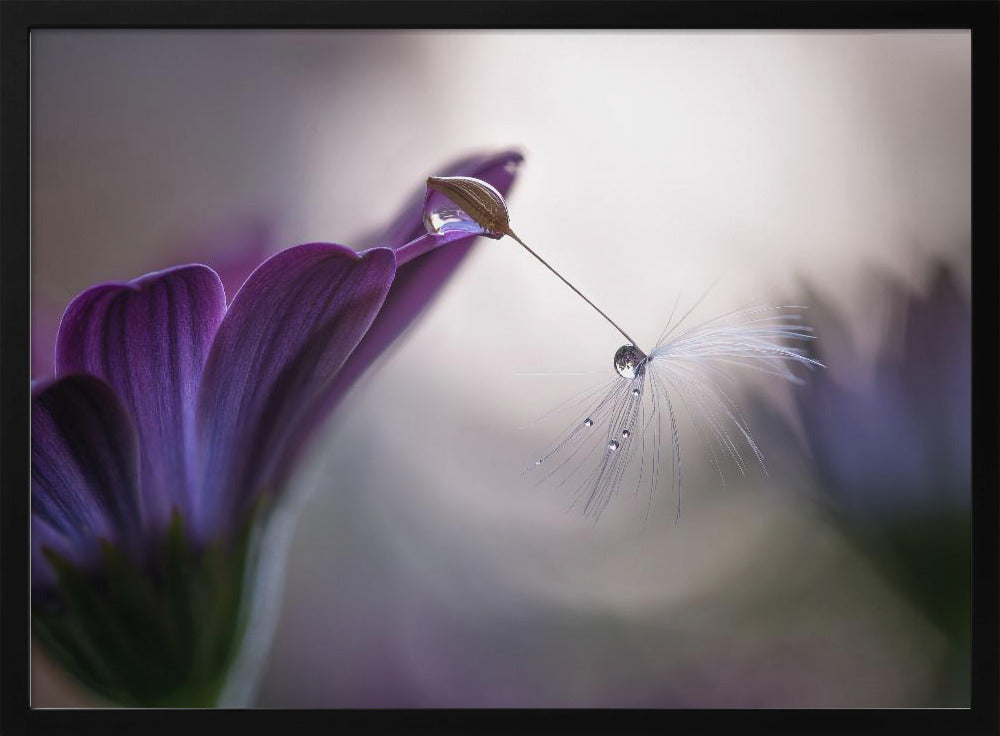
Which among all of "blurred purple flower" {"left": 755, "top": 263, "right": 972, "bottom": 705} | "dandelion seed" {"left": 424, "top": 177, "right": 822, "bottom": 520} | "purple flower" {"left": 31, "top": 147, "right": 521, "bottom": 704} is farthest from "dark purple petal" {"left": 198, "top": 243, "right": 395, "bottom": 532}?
"blurred purple flower" {"left": 755, "top": 263, "right": 972, "bottom": 705}

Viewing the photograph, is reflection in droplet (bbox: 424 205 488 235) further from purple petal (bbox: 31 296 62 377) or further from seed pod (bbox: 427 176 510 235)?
purple petal (bbox: 31 296 62 377)

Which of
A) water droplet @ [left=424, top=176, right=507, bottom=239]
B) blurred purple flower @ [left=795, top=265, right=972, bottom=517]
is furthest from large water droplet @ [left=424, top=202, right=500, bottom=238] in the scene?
blurred purple flower @ [left=795, top=265, right=972, bottom=517]

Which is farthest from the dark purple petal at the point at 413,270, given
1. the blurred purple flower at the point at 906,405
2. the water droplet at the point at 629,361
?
the blurred purple flower at the point at 906,405

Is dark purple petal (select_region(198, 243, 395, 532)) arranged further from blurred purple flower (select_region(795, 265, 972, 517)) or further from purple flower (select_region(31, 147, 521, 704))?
blurred purple flower (select_region(795, 265, 972, 517))

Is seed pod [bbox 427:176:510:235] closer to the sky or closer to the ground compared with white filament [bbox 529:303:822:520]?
closer to the sky

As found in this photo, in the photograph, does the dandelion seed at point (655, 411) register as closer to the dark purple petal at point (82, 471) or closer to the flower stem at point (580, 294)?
the flower stem at point (580, 294)

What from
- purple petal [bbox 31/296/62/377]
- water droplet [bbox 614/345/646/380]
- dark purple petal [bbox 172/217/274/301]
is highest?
dark purple petal [bbox 172/217/274/301]

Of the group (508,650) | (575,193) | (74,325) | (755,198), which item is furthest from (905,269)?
(74,325)

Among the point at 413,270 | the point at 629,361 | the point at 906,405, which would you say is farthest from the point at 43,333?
the point at 906,405

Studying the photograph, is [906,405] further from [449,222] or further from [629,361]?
[449,222]
